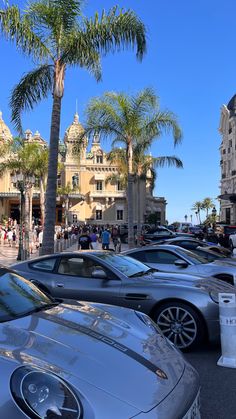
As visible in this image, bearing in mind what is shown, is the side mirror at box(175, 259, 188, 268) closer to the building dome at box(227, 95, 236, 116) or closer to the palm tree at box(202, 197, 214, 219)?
the building dome at box(227, 95, 236, 116)

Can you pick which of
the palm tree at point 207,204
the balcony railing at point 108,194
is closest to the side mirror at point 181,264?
the balcony railing at point 108,194

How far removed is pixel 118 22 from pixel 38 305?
35.1 ft

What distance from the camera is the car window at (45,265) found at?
23.7ft

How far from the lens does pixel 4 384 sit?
2.21 metres

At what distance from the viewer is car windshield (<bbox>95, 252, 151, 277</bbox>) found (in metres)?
6.60

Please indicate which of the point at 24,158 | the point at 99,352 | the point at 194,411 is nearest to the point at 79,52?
the point at 99,352

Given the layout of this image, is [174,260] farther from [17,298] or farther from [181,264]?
[17,298]

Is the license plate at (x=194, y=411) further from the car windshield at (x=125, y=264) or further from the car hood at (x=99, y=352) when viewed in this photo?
the car windshield at (x=125, y=264)

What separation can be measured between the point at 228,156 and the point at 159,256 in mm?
68711

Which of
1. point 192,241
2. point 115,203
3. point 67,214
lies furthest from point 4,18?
point 115,203

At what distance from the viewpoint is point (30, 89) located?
1338 cm

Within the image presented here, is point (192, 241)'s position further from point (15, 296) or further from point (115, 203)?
point (115, 203)

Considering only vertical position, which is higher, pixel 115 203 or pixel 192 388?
pixel 115 203

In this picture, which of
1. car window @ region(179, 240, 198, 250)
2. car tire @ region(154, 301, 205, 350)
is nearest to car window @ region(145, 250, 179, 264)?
car tire @ region(154, 301, 205, 350)
